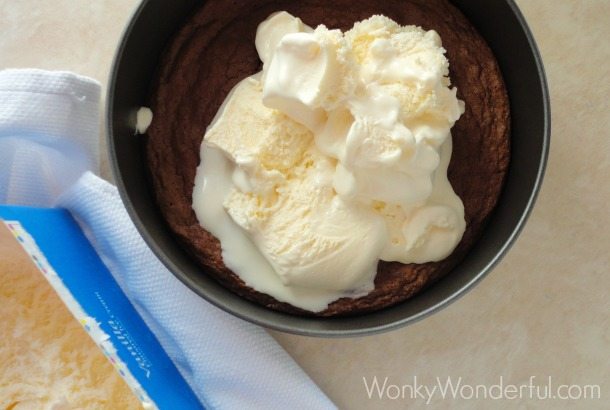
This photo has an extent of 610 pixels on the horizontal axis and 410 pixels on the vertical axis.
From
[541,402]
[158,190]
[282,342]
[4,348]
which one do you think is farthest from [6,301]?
[541,402]

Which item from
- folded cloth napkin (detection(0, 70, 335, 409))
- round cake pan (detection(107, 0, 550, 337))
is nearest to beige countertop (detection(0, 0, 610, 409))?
folded cloth napkin (detection(0, 70, 335, 409))

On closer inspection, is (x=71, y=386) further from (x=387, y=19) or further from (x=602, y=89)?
(x=602, y=89)

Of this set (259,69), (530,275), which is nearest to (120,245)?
(259,69)

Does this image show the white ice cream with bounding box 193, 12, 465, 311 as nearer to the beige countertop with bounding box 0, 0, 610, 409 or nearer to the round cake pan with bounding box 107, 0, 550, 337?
the round cake pan with bounding box 107, 0, 550, 337

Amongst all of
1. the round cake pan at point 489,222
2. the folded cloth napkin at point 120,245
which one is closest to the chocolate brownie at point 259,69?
the round cake pan at point 489,222

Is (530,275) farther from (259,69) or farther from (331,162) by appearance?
(259,69)
